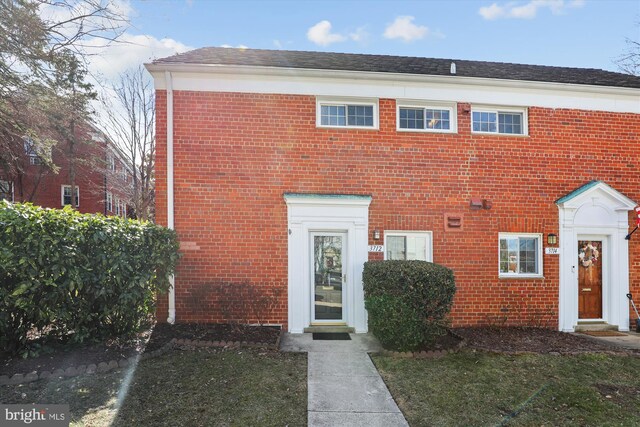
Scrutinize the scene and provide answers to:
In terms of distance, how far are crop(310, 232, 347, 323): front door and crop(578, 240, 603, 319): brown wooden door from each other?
5.88 meters

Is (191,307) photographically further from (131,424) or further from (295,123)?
(295,123)

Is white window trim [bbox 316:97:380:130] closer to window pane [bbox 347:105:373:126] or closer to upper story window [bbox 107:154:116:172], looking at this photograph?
window pane [bbox 347:105:373:126]

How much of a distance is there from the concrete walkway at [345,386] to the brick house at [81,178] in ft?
48.8

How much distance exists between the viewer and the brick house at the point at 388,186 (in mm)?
7562

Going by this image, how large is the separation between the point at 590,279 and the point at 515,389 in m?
5.35

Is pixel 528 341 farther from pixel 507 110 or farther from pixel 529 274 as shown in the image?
pixel 507 110

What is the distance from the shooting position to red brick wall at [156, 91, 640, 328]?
7543 millimetres

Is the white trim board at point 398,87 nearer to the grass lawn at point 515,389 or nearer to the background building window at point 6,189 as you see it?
the grass lawn at point 515,389

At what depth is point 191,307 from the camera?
7.43 m

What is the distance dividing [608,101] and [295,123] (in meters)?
7.70

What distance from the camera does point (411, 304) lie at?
20.5 feet

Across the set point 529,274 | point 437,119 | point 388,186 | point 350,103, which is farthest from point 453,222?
point 350,103

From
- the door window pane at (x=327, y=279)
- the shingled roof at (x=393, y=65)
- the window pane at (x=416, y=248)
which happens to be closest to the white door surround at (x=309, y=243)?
the door window pane at (x=327, y=279)

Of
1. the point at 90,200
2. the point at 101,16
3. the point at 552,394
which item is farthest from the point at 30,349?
the point at 90,200
